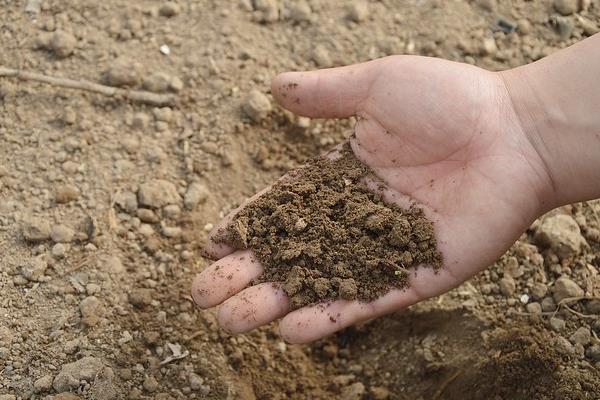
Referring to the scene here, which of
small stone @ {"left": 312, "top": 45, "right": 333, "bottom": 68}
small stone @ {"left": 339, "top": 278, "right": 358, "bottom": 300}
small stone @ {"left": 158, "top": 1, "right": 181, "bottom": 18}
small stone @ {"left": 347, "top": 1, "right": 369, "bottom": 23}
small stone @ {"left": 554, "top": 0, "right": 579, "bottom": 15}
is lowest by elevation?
small stone @ {"left": 339, "top": 278, "right": 358, "bottom": 300}

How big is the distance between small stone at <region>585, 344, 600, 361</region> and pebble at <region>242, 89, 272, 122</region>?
163cm

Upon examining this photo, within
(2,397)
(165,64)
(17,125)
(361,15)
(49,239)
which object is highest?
(361,15)

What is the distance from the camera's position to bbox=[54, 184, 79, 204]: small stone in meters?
2.76

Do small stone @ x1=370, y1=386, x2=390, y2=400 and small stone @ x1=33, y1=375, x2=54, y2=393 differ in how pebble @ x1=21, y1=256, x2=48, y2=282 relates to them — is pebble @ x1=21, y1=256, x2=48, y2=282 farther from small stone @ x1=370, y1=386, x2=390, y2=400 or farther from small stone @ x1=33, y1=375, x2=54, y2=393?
small stone @ x1=370, y1=386, x2=390, y2=400

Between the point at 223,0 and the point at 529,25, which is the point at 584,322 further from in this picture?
the point at 223,0

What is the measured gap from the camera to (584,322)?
8.71 feet

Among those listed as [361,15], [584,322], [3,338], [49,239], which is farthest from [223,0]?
[584,322]

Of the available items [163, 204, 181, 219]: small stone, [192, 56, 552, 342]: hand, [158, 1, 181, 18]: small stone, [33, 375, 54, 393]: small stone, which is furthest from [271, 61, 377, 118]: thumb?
Answer: [33, 375, 54, 393]: small stone

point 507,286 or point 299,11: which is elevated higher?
point 299,11

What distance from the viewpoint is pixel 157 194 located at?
2.85m

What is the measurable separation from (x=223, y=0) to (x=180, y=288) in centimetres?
145

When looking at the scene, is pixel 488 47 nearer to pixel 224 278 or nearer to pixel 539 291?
pixel 539 291

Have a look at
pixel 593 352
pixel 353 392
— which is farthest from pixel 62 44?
pixel 593 352

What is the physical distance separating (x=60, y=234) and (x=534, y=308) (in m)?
1.89
